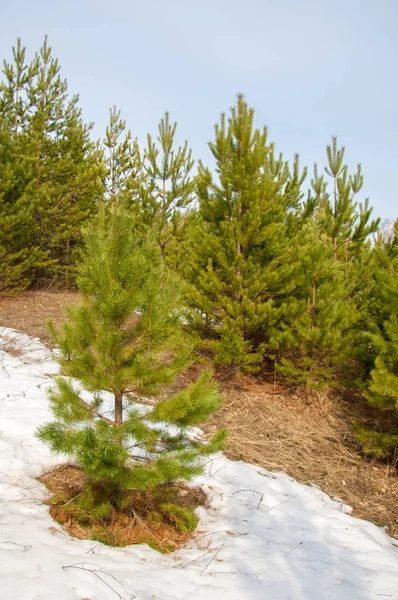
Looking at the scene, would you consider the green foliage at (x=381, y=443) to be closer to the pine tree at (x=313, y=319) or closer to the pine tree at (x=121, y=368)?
the pine tree at (x=313, y=319)

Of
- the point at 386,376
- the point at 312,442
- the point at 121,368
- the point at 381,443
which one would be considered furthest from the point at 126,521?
the point at 381,443

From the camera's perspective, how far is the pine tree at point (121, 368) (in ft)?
9.23

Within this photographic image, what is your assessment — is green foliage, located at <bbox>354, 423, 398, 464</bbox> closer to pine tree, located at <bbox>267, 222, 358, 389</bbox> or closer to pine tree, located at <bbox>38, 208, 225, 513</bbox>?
pine tree, located at <bbox>267, 222, 358, 389</bbox>

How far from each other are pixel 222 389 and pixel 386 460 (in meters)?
2.65

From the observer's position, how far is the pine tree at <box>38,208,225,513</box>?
2.81m

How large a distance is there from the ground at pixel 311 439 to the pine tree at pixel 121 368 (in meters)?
0.63

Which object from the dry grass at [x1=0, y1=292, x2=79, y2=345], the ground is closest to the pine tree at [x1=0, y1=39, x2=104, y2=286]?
the dry grass at [x1=0, y1=292, x2=79, y2=345]

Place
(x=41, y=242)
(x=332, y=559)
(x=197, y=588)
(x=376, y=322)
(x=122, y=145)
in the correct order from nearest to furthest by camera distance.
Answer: (x=197, y=588) → (x=332, y=559) → (x=376, y=322) → (x=41, y=242) → (x=122, y=145)

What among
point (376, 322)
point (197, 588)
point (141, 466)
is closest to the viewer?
point (197, 588)

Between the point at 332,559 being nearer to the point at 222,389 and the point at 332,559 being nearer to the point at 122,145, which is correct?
the point at 222,389

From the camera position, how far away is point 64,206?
38.0 feet

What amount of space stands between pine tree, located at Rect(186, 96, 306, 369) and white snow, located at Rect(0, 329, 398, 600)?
7.85 feet

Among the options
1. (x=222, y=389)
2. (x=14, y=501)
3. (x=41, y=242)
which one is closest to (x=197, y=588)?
(x=14, y=501)

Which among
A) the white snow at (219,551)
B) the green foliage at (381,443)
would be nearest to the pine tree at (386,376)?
the green foliage at (381,443)
